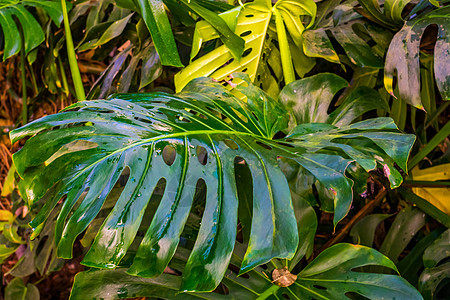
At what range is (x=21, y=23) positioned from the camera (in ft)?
3.65

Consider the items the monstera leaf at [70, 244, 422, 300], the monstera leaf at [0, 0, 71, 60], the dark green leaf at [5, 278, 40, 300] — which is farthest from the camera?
the dark green leaf at [5, 278, 40, 300]

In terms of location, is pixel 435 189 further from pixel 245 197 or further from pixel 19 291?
pixel 19 291

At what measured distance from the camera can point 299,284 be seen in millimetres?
693

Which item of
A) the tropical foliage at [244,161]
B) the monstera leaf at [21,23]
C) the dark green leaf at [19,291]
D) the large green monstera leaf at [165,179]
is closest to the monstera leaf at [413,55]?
the tropical foliage at [244,161]

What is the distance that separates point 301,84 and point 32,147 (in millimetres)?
515

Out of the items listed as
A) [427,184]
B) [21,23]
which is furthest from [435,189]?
[21,23]

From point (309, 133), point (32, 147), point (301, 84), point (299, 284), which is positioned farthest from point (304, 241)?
point (32, 147)

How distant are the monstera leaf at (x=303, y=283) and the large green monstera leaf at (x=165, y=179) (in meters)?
0.13

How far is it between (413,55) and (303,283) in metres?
0.46

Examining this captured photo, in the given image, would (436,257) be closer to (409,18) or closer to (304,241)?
(304,241)

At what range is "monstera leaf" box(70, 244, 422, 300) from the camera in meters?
0.60

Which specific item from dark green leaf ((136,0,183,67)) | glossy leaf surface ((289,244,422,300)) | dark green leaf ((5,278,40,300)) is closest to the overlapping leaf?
glossy leaf surface ((289,244,422,300))

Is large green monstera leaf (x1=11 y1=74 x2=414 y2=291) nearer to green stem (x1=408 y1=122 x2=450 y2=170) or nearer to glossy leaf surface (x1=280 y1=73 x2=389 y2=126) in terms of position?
glossy leaf surface (x1=280 y1=73 x2=389 y2=126)

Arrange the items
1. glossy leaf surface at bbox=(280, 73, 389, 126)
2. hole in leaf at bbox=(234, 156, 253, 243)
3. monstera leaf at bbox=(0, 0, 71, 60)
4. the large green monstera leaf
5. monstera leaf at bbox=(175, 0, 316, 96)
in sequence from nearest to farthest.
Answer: the large green monstera leaf < hole in leaf at bbox=(234, 156, 253, 243) < glossy leaf surface at bbox=(280, 73, 389, 126) < monstera leaf at bbox=(175, 0, 316, 96) < monstera leaf at bbox=(0, 0, 71, 60)
